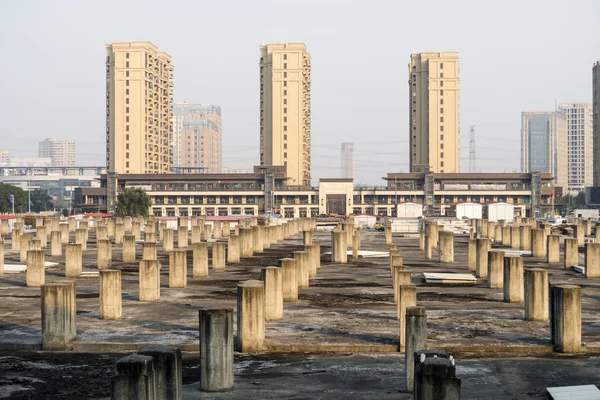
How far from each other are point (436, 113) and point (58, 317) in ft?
573

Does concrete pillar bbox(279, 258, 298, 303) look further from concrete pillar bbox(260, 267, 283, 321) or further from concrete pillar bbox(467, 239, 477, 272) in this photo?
concrete pillar bbox(467, 239, 477, 272)

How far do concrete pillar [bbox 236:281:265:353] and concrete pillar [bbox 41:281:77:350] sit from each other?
13.1ft

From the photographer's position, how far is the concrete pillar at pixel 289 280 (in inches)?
1055

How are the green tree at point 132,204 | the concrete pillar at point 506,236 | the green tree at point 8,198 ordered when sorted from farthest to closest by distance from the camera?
the green tree at point 8,198, the green tree at point 132,204, the concrete pillar at point 506,236

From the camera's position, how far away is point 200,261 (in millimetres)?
35875

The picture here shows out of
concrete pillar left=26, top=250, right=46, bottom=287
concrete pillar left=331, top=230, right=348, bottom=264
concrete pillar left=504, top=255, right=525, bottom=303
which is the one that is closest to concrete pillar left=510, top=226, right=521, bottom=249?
concrete pillar left=331, top=230, right=348, bottom=264

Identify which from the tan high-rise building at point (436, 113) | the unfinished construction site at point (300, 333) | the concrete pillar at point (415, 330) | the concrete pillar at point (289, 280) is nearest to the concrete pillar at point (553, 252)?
the unfinished construction site at point (300, 333)

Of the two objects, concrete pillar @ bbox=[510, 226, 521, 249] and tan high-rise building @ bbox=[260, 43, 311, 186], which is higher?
tan high-rise building @ bbox=[260, 43, 311, 186]

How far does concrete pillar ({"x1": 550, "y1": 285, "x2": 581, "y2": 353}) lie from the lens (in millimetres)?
18188

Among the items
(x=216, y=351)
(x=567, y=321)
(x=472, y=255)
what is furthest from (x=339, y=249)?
(x=216, y=351)

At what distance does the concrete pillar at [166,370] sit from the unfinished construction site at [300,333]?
0.11ft

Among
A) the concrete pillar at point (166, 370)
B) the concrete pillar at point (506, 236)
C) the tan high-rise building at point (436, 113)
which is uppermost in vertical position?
the tan high-rise building at point (436, 113)

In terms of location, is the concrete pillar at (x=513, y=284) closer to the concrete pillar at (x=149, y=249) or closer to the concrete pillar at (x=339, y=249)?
the concrete pillar at (x=149, y=249)

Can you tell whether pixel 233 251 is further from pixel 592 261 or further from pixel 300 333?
pixel 300 333
